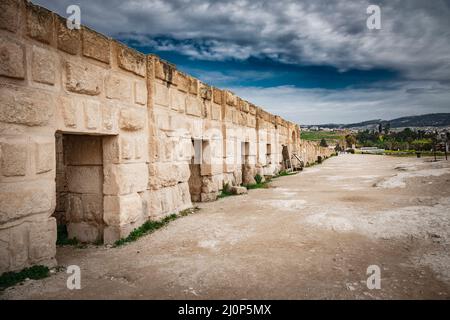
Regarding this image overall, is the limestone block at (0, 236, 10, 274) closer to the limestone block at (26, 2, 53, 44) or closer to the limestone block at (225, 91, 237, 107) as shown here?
the limestone block at (26, 2, 53, 44)

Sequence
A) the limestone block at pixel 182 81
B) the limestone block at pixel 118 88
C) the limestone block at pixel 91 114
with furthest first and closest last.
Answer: the limestone block at pixel 182 81
the limestone block at pixel 118 88
the limestone block at pixel 91 114

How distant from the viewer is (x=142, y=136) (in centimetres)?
566

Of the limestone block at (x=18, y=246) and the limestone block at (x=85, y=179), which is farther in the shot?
the limestone block at (x=85, y=179)

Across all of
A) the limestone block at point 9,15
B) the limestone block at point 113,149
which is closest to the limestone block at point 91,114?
the limestone block at point 113,149

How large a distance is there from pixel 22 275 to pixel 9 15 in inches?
111

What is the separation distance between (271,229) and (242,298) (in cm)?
249

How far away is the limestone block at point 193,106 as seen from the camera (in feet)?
24.4

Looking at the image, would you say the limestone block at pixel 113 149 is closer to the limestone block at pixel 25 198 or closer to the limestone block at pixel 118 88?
the limestone block at pixel 118 88

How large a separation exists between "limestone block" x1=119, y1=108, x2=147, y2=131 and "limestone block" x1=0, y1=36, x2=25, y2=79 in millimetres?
1760

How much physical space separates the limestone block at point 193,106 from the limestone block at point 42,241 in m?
4.37

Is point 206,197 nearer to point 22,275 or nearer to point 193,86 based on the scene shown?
point 193,86

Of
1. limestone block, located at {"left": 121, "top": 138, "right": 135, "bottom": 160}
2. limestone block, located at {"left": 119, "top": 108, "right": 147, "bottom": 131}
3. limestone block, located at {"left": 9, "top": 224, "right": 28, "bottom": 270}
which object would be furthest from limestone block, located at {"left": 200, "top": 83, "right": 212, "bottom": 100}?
limestone block, located at {"left": 9, "top": 224, "right": 28, "bottom": 270}
